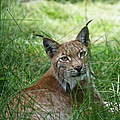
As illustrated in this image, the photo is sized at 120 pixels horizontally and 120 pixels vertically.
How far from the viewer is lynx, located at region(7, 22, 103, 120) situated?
4977 mm

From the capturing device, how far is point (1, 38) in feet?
19.3

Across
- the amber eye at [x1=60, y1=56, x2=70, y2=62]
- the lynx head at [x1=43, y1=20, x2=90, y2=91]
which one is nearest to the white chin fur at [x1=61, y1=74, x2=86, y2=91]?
the lynx head at [x1=43, y1=20, x2=90, y2=91]

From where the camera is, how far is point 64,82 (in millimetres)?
5250

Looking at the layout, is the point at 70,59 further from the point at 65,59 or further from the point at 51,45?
the point at 51,45

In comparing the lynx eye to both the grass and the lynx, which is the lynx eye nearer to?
the lynx

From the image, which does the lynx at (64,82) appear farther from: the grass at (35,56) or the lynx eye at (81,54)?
the grass at (35,56)

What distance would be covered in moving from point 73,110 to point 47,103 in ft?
0.83

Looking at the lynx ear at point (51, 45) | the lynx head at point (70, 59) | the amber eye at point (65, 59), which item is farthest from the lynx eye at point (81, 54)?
the lynx ear at point (51, 45)

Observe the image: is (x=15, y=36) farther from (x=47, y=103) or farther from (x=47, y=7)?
(x=47, y=7)

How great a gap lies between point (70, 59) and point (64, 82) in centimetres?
23

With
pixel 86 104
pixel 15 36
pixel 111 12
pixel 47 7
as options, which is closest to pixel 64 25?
pixel 47 7

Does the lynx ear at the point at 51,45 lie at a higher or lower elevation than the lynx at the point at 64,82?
higher

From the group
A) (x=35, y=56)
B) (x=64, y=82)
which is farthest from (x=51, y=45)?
(x=35, y=56)

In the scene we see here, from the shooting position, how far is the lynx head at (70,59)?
5.11 meters
